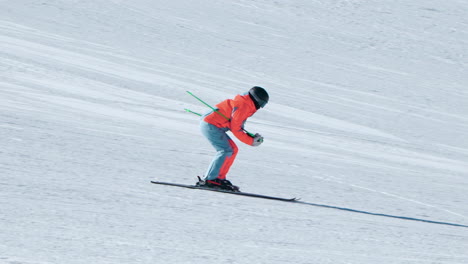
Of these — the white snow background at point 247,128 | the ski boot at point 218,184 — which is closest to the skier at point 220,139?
the ski boot at point 218,184

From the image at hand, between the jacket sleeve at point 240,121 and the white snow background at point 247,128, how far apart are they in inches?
21.0

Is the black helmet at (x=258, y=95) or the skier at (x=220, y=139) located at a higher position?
the black helmet at (x=258, y=95)

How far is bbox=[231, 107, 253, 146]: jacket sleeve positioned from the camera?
7.21 meters

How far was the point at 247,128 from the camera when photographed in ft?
41.9

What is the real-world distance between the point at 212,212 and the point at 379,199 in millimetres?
2891

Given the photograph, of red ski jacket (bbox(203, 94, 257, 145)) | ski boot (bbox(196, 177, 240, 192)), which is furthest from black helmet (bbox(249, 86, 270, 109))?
ski boot (bbox(196, 177, 240, 192))

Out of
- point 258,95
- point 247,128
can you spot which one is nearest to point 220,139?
point 258,95

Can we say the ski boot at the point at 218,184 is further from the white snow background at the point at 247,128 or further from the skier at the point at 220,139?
the white snow background at the point at 247,128

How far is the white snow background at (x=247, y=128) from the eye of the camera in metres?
5.65

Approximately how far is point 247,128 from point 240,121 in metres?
5.55

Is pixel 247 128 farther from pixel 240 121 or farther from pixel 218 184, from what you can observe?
pixel 240 121

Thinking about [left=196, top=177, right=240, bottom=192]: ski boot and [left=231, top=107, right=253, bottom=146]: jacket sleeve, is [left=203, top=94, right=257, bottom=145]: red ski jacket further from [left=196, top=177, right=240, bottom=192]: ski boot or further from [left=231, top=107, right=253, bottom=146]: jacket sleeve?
[left=196, top=177, right=240, bottom=192]: ski boot

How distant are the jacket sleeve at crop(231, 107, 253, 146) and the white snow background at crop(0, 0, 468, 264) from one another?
21.0 inches

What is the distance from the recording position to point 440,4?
93.0ft
